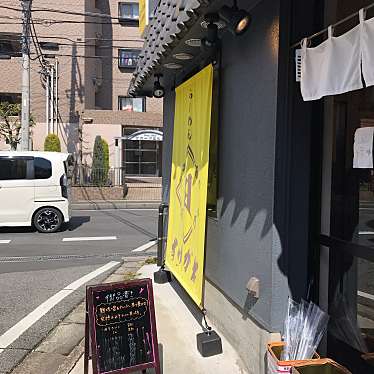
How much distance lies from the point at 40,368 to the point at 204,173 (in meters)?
2.19

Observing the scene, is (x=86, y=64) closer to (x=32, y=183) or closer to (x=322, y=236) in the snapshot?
(x=32, y=183)

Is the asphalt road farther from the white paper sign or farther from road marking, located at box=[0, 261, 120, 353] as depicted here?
the white paper sign

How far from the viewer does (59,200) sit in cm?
1131

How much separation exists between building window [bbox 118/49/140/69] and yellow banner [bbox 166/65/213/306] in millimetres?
25472

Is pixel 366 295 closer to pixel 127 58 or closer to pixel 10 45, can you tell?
pixel 10 45

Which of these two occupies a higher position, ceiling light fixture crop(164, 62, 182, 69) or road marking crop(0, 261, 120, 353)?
ceiling light fixture crop(164, 62, 182, 69)

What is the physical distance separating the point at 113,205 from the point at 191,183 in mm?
13854

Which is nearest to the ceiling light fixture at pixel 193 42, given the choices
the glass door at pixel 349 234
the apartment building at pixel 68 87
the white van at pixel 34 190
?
the glass door at pixel 349 234

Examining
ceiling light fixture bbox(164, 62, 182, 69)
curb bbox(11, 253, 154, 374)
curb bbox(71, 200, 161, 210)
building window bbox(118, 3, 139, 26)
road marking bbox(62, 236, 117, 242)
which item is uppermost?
building window bbox(118, 3, 139, 26)

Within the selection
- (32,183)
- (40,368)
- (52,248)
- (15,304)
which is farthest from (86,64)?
(40,368)

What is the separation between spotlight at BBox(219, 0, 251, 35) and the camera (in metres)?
3.22

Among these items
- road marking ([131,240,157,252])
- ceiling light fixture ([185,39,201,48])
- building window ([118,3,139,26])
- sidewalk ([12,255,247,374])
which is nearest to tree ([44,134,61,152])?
building window ([118,3,139,26])

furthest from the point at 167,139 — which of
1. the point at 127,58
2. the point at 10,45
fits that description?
the point at 127,58

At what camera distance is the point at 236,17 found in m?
3.23
